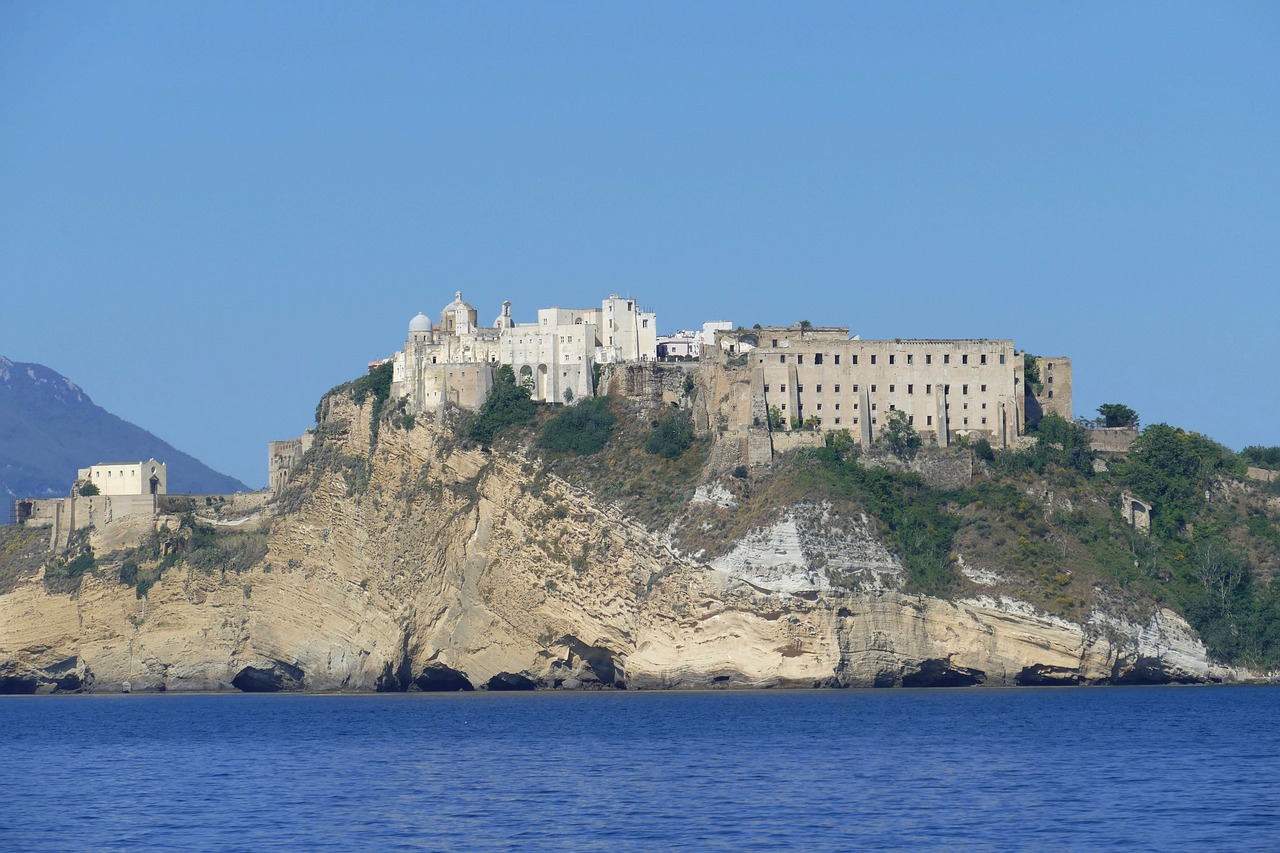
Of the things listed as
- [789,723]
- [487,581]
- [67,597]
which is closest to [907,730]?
[789,723]

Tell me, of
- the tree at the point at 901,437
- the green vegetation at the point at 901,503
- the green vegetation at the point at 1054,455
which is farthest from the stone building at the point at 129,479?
the green vegetation at the point at 1054,455

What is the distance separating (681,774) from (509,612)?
102 feet

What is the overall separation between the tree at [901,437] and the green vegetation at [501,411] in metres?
15.1

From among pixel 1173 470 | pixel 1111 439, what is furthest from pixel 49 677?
pixel 1173 470

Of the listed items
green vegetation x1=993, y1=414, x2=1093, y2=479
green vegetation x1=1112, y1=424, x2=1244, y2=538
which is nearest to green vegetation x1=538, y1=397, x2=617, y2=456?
green vegetation x1=993, y1=414, x2=1093, y2=479

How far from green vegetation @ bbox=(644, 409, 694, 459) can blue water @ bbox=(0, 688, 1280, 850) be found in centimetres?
1059

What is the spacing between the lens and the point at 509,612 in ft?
265

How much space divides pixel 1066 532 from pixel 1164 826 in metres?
37.0

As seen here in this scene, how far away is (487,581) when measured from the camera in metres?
81.7

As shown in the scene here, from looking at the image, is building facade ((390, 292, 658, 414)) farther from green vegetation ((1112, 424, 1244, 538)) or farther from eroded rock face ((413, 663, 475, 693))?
green vegetation ((1112, 424, 1244, 538))

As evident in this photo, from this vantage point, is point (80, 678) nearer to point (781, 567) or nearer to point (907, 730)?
point (781, 567)

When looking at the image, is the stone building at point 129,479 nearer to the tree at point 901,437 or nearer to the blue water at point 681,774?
the blue water at point 681,774

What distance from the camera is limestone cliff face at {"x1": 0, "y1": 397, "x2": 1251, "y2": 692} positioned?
240ft

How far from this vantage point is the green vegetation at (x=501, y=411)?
84.8m
